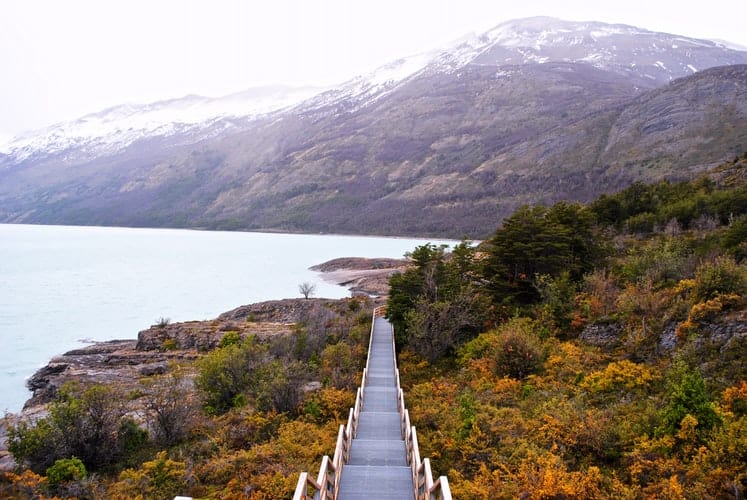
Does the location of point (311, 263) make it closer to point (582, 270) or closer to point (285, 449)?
point (582, 270)

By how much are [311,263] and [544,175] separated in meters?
79.2

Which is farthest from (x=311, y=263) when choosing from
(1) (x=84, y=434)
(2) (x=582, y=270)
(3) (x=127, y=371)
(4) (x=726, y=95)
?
(4) (x=726, y=95)

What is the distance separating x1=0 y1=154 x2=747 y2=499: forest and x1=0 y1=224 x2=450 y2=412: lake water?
14.5m

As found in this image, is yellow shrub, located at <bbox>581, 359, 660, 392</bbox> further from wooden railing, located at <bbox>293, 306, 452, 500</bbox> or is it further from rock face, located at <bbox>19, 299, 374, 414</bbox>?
rock face, located at <bbox>19, 299, 374, 414</bbox>

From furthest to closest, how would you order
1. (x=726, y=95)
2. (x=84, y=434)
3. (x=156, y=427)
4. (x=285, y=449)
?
(x=726, y=95) → (x=156, y=427) → (x=84, y=434) → (x=285, y=449)

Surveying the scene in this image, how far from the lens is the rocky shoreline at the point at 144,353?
22328mm

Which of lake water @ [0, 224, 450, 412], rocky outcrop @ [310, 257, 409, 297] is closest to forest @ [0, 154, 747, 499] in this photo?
lake water @ [0, 224, 450, 412]

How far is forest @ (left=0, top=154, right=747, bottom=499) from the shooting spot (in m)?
9.20

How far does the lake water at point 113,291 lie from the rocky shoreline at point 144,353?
2.18 metres

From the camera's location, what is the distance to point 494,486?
29.7ft

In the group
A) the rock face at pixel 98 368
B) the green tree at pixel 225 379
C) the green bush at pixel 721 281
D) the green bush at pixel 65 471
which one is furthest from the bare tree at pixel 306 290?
the green bush at pixel 721 281

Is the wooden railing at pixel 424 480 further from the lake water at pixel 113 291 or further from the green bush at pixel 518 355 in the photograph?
the lake water at pixel 113 291

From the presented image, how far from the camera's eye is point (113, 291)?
57.6 m

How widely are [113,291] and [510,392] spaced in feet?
185
